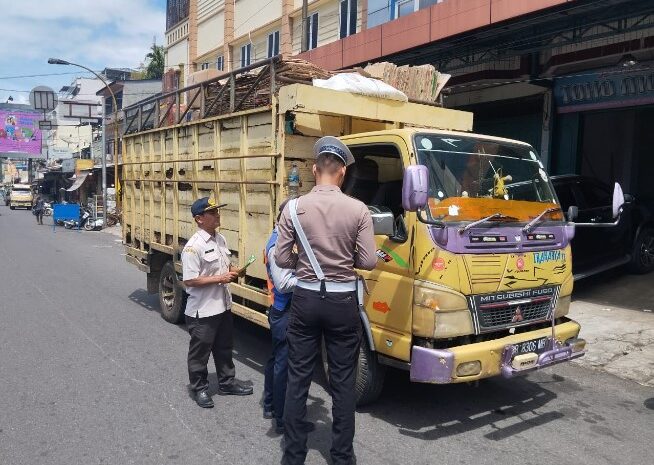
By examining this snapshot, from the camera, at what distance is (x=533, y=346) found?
398 centimetres

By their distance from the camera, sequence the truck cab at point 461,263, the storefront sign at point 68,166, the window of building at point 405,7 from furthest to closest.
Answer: the storefront sign at point 68,166, the window of building at point 405,7, the truck cab at point 461,263

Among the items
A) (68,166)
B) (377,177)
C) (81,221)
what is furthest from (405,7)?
(68,166)

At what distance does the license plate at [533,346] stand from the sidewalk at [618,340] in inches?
78.3

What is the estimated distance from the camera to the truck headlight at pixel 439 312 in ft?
12.0

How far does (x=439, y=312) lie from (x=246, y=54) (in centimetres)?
2116

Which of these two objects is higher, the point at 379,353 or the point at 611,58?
the point at 611,58

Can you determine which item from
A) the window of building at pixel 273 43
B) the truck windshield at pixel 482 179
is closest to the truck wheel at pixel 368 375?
the truck windshield at pixel 482 179

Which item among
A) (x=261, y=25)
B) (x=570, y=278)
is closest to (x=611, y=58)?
(x=570, y=278)

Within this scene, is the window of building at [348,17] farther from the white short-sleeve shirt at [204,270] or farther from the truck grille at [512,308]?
the truck grille at [512,308]

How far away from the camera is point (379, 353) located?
160 inches

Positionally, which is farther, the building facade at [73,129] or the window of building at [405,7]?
the building facade at [73,129]

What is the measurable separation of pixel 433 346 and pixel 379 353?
0.47 meters

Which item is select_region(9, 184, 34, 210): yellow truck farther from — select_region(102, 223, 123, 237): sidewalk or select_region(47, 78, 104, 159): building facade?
select_region(102, 223, 123, 237): sidewalk

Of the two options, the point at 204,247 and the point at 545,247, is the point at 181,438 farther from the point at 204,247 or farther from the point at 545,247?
the point at 545,247
